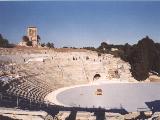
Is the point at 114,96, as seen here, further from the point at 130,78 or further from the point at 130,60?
the point at 130,60

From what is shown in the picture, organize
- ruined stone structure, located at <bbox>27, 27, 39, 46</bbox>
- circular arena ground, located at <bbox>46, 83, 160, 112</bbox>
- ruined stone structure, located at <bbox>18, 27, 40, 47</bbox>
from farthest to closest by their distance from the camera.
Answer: ruined stone structure, located at <bbox>27, 27, 39, 46</bbox> → ruined stone structure, located at <bbox>18, 27, 40, 47</bbox> → circular arena ground, located at <bbox>46, 83, 160, 112</bbox>

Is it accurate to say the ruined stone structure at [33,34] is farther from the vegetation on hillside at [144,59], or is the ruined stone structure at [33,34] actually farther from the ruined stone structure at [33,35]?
the vegetation on hillside at [144,59]

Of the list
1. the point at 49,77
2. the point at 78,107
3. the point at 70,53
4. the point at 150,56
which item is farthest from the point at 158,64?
the point at 78,107

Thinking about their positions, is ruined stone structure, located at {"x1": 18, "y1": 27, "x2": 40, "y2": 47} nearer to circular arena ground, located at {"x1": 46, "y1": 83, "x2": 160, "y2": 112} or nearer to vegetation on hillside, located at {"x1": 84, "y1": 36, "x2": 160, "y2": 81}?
vegetation on hillside, located at {"x1": 84, "y1": 36, "x2": 160, "y2": 81}

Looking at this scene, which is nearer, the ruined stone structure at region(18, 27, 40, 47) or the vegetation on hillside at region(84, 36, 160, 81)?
the vegetation on hillside at region(84, 36, 160, 81)

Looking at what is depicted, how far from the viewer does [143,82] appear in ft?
157

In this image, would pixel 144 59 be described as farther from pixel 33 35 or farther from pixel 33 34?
pixel 33 35

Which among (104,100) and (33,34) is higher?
(33,34)

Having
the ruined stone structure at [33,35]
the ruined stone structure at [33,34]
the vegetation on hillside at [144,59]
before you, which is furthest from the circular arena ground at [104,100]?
the ruined stone structure at [33,34]

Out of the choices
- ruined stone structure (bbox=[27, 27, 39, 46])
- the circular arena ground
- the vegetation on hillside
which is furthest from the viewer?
ruined stone structure (bbox=[27, 27, 39, 46])

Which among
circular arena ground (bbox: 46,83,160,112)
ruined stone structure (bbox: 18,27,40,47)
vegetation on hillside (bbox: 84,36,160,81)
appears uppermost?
ruined stone structure (bbox: 18,27,40,47)

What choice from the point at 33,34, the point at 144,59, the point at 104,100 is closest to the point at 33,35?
the point at 33,34

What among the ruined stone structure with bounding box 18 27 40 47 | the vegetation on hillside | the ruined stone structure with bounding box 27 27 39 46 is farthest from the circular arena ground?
the ruined stone structure with bounding box 27 27 39 46

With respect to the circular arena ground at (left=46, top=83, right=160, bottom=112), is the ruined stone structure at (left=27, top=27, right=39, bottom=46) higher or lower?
higher
